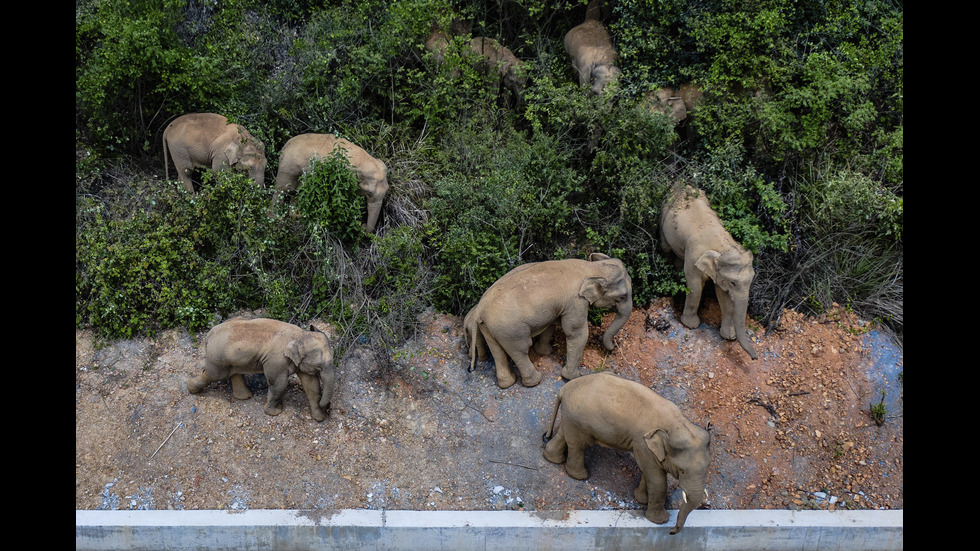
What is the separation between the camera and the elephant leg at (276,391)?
7.92 m

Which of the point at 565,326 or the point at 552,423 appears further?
the point at 565,326

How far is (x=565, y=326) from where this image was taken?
331 inches

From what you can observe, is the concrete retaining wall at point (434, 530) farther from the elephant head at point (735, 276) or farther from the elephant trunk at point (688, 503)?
the elephant head at point (735, 276)

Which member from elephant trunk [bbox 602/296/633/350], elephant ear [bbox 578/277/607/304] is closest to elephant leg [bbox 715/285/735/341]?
elephant trunk [bbox 602/296/633/350]

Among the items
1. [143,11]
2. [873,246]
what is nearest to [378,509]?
[873,246]

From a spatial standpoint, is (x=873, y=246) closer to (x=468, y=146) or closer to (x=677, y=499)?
(x=677, y=499)

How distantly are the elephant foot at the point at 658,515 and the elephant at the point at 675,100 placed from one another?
5176mm

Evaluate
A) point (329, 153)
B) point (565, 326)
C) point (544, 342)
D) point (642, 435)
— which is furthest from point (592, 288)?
point (329, 153)

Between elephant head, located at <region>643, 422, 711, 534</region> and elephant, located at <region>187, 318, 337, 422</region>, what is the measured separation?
138 inches

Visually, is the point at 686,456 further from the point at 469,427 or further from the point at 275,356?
the point at 275,356

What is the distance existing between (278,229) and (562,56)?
542 cm

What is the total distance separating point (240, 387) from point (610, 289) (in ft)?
14.4

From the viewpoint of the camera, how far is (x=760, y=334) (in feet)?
29.7

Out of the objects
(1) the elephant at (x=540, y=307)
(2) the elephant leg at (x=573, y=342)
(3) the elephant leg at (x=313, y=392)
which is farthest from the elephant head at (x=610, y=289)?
(3) the elephant leg at (x=313, y=392)
